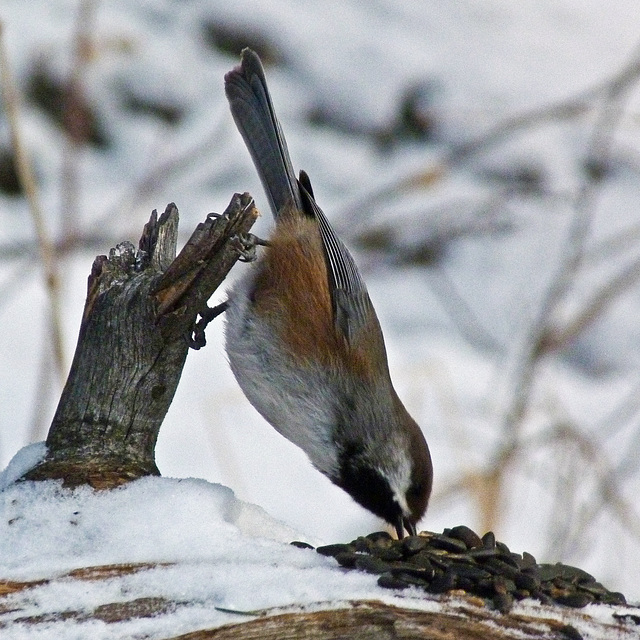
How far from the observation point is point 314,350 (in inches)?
142

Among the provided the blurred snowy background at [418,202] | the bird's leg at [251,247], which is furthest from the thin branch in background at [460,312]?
the bird's leg at [251,247]

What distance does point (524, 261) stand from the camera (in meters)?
7.66

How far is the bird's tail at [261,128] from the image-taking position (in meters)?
3.96

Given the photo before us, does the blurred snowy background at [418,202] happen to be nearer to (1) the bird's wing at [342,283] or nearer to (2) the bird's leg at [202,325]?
(1) the bird's wing at [342,283]

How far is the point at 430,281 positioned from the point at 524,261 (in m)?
0.72

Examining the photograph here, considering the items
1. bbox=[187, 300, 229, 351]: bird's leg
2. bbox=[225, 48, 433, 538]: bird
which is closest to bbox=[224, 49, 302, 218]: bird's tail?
bbox=[225, 48, 433, 538]: bird

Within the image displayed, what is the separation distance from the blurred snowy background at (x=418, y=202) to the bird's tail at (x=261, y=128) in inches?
39.1

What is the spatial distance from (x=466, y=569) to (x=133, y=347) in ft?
3.21

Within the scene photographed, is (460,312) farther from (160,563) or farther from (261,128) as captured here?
(160,563)

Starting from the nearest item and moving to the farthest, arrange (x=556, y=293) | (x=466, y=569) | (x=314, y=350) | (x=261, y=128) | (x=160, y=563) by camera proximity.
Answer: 1. (x=160, y=563)
2. (x=466, y=569)
3. (x=314, y=350)
4. (x=261, y=128)
5. (x=556, y=293)

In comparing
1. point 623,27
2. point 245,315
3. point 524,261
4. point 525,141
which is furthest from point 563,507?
point 623,27

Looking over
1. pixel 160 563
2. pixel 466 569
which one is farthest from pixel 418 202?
pixel 160 563

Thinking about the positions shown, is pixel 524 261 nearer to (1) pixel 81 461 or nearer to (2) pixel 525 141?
(2) pixel 525 141

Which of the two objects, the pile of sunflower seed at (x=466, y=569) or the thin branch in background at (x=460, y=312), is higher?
the thin branch in background at (x=460, y=312)
